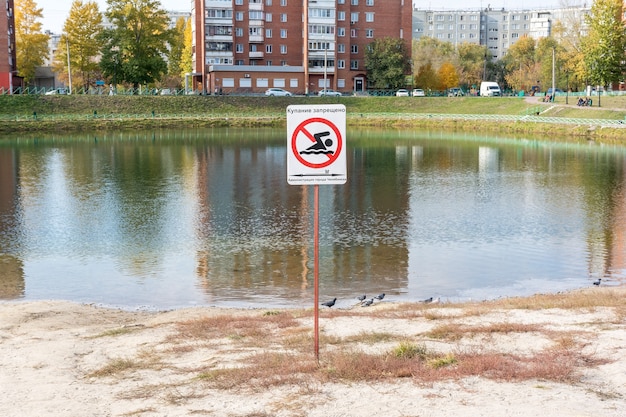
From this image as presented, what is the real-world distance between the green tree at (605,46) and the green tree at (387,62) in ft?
96.5

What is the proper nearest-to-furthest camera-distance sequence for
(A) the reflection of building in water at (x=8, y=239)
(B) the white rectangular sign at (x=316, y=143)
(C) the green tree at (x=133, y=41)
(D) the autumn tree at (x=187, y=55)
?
(B) the white rectangular sign at (x=316, y=143), (A) the reflection of building in water at (x=8, y=239), (C) the green tree at (x=133, y=41), (D) the autumn tree at (x=187, y=55)

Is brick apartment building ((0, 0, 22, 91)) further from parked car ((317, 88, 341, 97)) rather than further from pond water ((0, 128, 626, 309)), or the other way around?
pond water ((0, 128, 626, 309))

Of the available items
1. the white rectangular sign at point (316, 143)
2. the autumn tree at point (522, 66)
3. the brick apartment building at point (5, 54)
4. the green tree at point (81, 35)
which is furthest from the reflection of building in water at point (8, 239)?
the autumn tree at point (522, 66)

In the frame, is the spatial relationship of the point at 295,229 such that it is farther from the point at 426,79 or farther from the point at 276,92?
the point at 426,79

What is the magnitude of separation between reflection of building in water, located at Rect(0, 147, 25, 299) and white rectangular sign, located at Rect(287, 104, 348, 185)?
14.0 m

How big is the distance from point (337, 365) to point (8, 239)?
22.9 meters

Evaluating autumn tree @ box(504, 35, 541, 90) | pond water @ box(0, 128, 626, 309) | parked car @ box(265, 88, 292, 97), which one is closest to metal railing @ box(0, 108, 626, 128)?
parked car @ box(265, 88, 292, 97)

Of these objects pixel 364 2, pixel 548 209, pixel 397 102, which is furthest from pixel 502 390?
pixel 364 2

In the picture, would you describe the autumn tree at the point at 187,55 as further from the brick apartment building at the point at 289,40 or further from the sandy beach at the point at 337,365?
the sandy beach at the point at 337,365

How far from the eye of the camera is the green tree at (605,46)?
93062mm

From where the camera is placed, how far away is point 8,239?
3061 cm

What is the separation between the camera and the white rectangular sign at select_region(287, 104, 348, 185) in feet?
37.0

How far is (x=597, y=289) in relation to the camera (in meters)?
21.5

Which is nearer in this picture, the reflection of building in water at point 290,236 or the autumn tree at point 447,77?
the reflection of building in water at point 290,236
